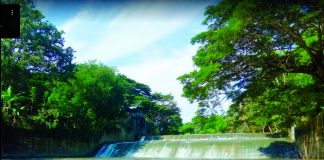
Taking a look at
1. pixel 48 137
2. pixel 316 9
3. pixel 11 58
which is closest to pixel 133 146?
pixel 48 137

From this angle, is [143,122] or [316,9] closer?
[316,9]

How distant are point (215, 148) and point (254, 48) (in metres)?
11.3

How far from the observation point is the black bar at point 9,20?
133cm

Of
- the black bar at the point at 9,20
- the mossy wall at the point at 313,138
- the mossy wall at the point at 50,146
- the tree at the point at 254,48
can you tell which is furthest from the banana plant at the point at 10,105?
the black bar at the point at 9,20

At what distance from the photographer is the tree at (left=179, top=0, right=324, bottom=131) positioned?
9695 mm

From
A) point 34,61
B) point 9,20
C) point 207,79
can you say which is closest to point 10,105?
point 34,61

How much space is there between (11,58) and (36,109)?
481 cm

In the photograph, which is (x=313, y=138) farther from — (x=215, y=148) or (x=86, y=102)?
(x=86, y=102)

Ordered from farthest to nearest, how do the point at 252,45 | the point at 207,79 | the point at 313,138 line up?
the point at 313,138
the point at 207,79
the point at 252,45

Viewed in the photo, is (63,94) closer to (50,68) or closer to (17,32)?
(50,68)

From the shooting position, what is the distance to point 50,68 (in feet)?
78.4

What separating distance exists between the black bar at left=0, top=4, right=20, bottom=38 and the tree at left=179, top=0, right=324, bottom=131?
8.77 metres

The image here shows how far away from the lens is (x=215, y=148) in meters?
21.5

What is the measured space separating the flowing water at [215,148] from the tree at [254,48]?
244 inches
